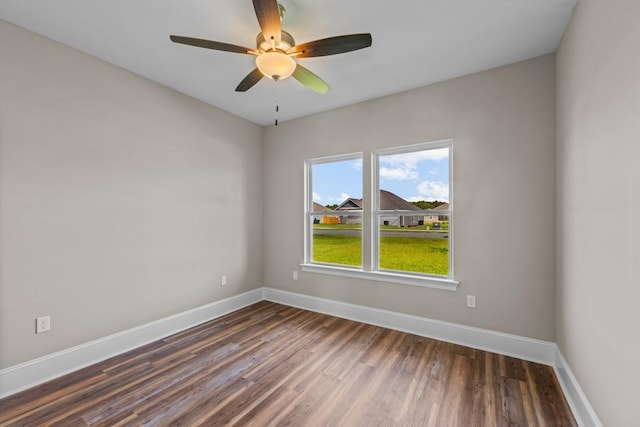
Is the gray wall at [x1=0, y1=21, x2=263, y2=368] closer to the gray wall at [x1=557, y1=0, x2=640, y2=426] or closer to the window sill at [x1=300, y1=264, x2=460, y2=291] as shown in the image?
the window sill at [x1=300, y1=264, x2=460, y2=291]

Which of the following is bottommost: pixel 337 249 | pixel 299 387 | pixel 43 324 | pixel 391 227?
pixel 299 387

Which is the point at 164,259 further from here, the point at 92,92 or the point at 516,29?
the point at 516,29

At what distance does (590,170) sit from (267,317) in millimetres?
3405

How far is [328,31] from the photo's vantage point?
213 cm

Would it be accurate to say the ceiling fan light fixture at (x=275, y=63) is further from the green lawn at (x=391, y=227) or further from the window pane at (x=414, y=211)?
the green lawn at (x=391, y=227)

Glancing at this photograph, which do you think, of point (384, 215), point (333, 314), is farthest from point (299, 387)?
point (384, 215)

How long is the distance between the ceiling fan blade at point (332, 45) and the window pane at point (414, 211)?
5.71 ft

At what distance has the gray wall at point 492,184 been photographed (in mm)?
2441

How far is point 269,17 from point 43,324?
2861mm

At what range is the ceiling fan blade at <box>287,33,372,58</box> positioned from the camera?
168 centimetres

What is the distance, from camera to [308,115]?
3.89 meters

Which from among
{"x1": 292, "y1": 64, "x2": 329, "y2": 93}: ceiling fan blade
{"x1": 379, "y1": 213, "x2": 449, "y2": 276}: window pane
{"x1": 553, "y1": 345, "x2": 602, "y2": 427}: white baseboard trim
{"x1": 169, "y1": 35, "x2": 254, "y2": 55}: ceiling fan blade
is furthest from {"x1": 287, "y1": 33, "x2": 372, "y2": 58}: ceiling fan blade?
{"x1": 553, "y1": 345, "x2": 602, "y2": 427}: white baseboard trim

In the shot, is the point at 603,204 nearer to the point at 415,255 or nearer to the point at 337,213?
the point at 415,255

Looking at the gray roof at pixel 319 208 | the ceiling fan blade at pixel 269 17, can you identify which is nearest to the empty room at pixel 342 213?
the ceiling fan blade at pixel 269 17
